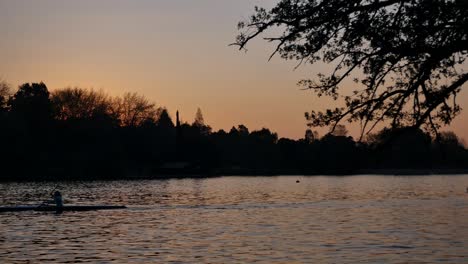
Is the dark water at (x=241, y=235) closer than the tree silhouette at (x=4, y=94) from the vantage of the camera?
Yes

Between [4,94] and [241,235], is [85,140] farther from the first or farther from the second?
[241,235]

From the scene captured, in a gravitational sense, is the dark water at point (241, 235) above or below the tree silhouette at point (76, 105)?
below

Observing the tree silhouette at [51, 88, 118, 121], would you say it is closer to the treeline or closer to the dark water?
the treeline

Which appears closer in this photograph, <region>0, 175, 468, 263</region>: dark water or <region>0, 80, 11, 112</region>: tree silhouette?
<region>0, 175, 468, 263</region>: dark water

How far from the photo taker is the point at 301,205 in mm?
77062

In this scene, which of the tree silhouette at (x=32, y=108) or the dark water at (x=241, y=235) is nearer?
the dark water at (x=241, y=235)

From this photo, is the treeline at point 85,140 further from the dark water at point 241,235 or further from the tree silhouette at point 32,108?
the dark water at point 241,235

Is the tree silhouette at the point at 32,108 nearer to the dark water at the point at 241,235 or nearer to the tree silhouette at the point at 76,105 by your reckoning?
the tree silhouette at the point at 76,105

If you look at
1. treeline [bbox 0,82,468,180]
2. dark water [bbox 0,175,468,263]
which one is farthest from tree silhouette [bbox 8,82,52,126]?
dark water [bbox 0,175,468,263]

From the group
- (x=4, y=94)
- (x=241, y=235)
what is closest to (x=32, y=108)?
(x=4, y=94)

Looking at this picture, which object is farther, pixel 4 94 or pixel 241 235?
pixel 4 94

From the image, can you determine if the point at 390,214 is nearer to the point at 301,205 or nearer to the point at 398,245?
the point at 301,205

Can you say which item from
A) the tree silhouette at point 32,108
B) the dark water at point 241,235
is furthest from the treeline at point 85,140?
the dark water at point 241,235

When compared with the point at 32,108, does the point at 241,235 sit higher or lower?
lower
